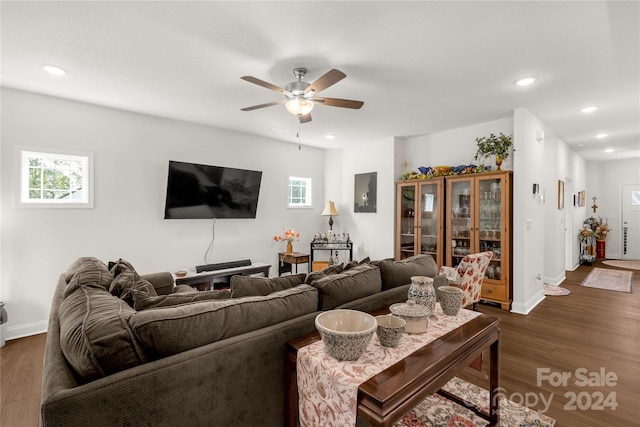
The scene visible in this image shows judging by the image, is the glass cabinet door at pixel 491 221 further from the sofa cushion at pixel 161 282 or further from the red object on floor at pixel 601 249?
the red object on floor at pixel 601 249

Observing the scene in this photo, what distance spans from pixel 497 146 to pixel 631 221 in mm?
6522

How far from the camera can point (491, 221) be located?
4.16 metres

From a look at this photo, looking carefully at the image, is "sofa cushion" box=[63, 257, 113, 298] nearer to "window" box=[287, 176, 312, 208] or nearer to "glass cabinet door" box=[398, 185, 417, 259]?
"window" box=[287, 176, 312, 208]

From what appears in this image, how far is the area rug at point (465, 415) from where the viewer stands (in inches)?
74.5

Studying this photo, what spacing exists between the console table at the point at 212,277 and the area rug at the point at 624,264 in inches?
313

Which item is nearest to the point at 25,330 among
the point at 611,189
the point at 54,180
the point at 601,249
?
the point at 54,180

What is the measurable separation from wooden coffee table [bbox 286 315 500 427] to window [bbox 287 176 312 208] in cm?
438

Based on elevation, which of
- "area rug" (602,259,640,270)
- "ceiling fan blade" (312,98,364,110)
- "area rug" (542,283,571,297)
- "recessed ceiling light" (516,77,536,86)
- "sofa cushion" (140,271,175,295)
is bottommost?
"area rug" (542,283,571,297)

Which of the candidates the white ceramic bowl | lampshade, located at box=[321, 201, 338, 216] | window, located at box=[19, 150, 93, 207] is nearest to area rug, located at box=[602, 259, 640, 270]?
lampshade, located at box=[321, 201, 338, 216]

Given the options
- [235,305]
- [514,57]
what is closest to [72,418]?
[235,305]

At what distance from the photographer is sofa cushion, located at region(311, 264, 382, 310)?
166cm

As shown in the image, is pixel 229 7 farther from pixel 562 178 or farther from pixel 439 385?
pixel 562 178

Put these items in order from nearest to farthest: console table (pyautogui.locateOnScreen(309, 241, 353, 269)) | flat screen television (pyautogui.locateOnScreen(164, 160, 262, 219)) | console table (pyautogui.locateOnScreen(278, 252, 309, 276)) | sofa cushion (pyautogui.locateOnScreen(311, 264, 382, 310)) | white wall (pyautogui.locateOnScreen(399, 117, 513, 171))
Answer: sofa cushion (pyautogui.locateOnScreen(311, 264, 382, 310)), flat screen television (pyautogui.locateOnScreen(164, 160, 262, 219)), white wall (pyautogui.locateOnScreen(399, 117, 513, 171)), console table (pyautogui.locateOnScreen(278, 252, 309, 276)), console table (pyautogui.locateOnScreen(309, 241, 353, 269))

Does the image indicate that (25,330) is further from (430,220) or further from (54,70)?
(430,220)
